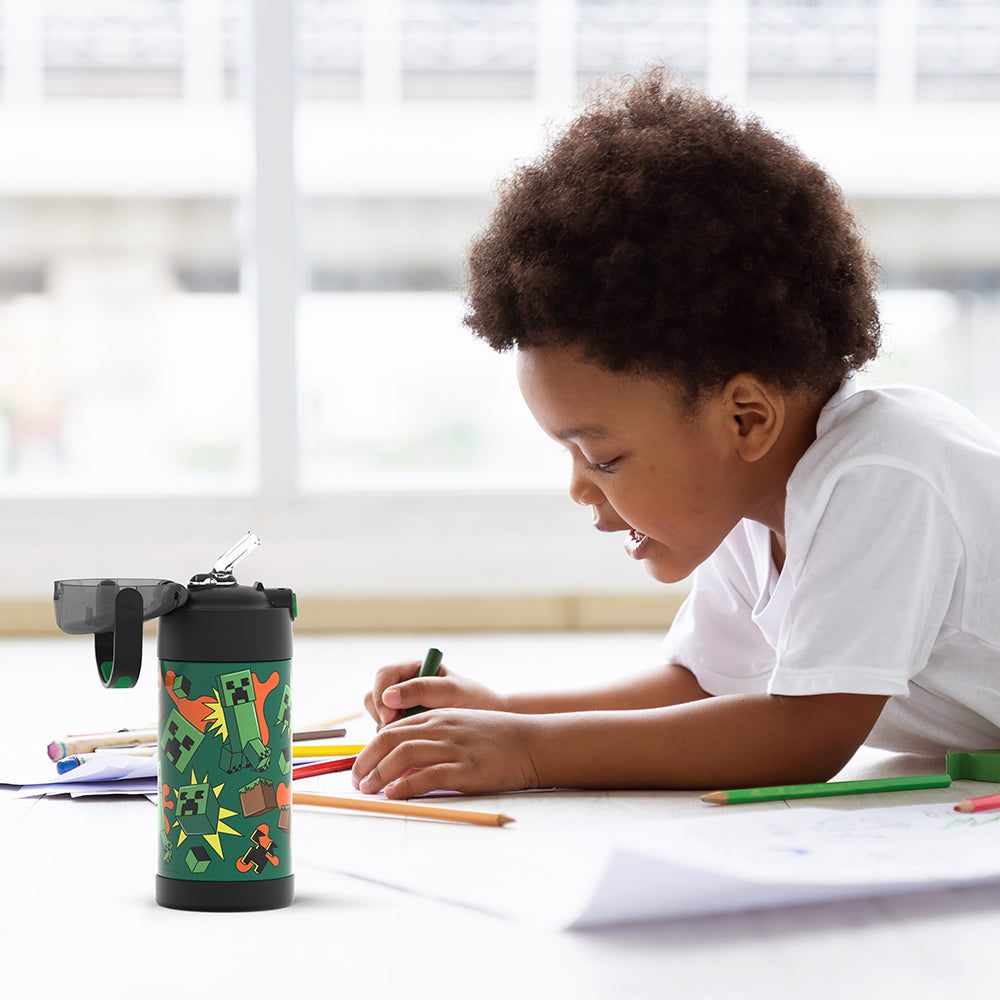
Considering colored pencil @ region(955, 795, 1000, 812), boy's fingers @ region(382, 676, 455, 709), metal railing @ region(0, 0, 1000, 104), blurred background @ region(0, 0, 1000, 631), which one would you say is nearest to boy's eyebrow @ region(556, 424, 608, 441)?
boy's fingers @ region(382, 676, 455, 709)

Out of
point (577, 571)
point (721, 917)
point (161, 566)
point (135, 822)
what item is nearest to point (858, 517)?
point (721, 917)

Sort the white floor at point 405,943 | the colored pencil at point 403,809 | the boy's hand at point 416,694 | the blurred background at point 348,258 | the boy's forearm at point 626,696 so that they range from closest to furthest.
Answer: the white floor at point 405,943 → the colored pencil at point 403,809 → the boy's hand at point 416,694 → the boy's forearm at point 626,696 → the blurred background at point 348,258

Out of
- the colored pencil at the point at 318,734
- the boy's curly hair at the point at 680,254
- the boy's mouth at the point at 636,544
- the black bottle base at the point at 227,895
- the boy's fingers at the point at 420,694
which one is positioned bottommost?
the colored pencil at the point at 318,734

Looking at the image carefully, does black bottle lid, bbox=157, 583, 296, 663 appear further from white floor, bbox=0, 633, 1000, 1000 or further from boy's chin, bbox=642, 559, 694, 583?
boy's chin, bbox=642, 559, 694, 583

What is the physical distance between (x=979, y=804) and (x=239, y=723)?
1.50 feet

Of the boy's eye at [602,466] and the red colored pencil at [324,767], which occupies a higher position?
the boy's eye at [602,466]

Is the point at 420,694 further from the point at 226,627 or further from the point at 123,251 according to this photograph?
the point at 123,251

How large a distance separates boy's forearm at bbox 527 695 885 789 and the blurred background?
148 centimetres

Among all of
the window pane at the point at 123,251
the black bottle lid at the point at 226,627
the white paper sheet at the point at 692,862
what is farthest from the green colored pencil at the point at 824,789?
the window pane at the point at 123,251

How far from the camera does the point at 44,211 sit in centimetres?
244

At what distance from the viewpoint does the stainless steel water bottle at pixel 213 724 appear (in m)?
0.56

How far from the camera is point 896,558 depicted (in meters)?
0.83

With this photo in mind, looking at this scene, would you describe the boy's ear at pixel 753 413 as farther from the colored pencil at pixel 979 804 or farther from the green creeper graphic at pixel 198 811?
the green creeper graphic at pixel 198 811

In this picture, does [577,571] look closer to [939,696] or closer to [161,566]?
[161,566]
